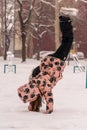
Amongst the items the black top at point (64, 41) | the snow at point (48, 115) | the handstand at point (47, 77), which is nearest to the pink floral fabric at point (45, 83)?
the handstand at point (47, 77)

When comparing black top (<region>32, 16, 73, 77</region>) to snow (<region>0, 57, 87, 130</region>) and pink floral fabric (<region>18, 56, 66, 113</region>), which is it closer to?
pink floral fabric (<region>18, 56, 66, 113</region>)

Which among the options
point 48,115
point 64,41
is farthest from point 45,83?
point 64,41

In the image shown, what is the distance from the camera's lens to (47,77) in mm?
10141

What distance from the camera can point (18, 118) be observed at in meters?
9.31

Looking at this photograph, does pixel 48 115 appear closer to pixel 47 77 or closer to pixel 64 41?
pixel 47 77

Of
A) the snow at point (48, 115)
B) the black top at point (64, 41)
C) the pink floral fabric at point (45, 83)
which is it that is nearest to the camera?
the snow at point (48, 115)

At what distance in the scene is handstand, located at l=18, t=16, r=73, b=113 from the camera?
997 cm

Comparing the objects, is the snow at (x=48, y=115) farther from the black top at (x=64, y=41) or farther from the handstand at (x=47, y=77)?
the black top at (x=64, y=41)

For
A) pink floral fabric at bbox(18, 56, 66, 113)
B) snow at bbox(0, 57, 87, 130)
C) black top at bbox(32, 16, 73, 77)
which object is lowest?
snow at bbox(0, 57, 87, 130)

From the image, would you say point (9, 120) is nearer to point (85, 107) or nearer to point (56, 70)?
point (56, 70)

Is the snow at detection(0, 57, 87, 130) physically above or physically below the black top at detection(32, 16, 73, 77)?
below

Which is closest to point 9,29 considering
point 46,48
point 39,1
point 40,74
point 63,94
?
point 39,1

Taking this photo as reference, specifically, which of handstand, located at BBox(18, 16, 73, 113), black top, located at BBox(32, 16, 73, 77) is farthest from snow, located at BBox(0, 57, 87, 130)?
black top, located at BBox(32, 16, 73, 77)

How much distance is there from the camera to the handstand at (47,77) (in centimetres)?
997
